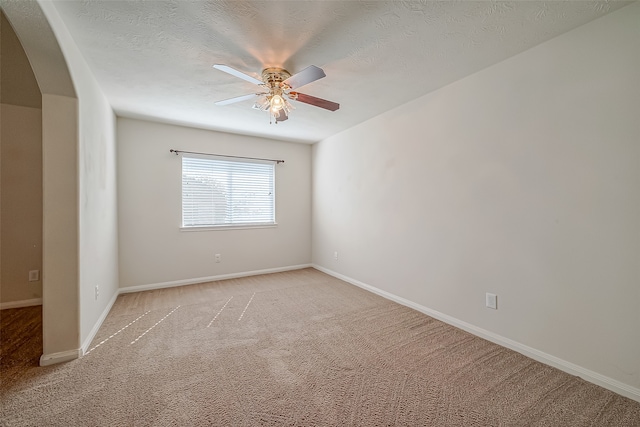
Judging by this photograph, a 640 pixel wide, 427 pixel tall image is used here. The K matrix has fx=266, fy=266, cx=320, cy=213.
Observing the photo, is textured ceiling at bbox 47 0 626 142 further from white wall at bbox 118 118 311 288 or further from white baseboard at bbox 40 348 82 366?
white baseboard at bbox 40 348 82 366

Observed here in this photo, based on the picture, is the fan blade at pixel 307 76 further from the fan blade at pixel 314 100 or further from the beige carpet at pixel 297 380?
the beige carpet at pixel 297 380

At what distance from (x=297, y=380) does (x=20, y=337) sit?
259 cm

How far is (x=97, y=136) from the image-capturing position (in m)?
2.55

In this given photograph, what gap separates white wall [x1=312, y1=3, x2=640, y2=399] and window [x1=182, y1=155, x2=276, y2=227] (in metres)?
2.27

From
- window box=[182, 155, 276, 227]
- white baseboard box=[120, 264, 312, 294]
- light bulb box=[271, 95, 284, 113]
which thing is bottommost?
white baseboard box=[120, 264, 312, 294]

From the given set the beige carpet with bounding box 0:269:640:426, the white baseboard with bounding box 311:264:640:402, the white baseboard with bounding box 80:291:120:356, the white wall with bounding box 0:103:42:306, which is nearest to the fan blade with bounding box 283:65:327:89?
the beige carpet with bounding box 0:269:640:426

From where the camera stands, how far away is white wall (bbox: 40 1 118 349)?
200 cm

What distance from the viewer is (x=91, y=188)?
2.35 m

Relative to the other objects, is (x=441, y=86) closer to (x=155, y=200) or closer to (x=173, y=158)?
(x=173, y=158)

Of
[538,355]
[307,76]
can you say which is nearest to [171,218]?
[307,76]

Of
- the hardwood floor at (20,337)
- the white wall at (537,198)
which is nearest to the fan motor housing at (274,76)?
the white wall at (537,198)

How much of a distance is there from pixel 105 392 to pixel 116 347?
0.62 m

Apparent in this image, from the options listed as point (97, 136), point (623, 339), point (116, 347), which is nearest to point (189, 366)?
point (116, 347)

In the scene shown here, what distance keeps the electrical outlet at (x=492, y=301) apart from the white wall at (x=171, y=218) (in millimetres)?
3255
